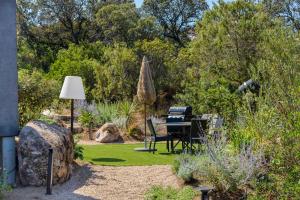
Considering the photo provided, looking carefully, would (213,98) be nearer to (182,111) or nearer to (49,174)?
(182,111)

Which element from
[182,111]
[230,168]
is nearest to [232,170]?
[230,168]

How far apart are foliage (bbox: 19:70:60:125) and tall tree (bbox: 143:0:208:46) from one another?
77.9 ft

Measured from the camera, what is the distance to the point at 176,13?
34625 millimetres

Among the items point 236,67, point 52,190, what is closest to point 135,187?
point 52,190

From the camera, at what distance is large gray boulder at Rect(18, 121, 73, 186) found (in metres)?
7.98

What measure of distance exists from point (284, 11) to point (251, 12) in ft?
36.4

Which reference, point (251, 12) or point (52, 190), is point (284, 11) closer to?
point (251, 12)

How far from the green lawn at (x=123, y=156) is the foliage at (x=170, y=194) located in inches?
105

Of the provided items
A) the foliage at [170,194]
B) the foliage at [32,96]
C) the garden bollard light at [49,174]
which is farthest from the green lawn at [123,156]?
the foliage at [170,194]

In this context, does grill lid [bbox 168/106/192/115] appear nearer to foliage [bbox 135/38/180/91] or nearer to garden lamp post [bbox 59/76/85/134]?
garden lamp post [bbox 59/76/85/134]

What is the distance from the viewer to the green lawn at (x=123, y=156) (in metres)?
9.97

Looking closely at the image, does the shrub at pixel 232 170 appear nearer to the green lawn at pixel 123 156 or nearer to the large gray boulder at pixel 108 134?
the green lawn at pixel 123 156

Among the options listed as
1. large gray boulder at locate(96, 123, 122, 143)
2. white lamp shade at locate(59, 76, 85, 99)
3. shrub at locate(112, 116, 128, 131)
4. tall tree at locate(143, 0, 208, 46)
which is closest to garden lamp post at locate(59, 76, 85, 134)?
white lamp shade at locate(59, 76, 85, 99)

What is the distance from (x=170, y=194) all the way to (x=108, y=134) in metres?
7.73
